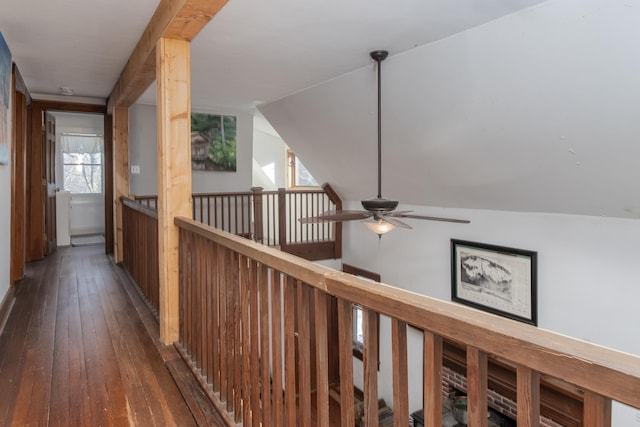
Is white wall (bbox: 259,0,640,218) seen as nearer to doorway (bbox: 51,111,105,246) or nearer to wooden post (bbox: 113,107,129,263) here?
wooden post (bbox: 113,107,129,263)

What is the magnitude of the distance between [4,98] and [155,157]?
10.0 feet

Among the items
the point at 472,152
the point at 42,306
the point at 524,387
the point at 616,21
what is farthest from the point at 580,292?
the point at 42,306

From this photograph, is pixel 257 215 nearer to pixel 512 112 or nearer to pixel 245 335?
pixel 512 112

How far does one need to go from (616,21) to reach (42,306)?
469 cm

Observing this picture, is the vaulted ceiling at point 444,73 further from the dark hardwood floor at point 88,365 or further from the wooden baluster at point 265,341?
the dark hardwood floor at point 88,365

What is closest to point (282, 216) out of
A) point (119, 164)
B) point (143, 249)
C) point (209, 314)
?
point (119, 164)

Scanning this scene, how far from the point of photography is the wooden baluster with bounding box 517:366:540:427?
0.68m

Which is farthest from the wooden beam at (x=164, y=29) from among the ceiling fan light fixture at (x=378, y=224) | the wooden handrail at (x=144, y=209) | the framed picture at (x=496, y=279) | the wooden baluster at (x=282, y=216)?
the framed picture at (x=496, y=279)

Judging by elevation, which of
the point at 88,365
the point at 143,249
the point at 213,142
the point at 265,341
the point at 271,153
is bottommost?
the point at 88,365

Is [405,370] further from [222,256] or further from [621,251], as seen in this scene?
[621,251]

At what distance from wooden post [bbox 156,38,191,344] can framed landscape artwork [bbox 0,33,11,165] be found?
4.70ft

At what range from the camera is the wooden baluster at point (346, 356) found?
1.12 metres

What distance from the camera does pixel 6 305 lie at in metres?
3.36

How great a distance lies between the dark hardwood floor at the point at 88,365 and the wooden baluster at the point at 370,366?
3.73 ft
